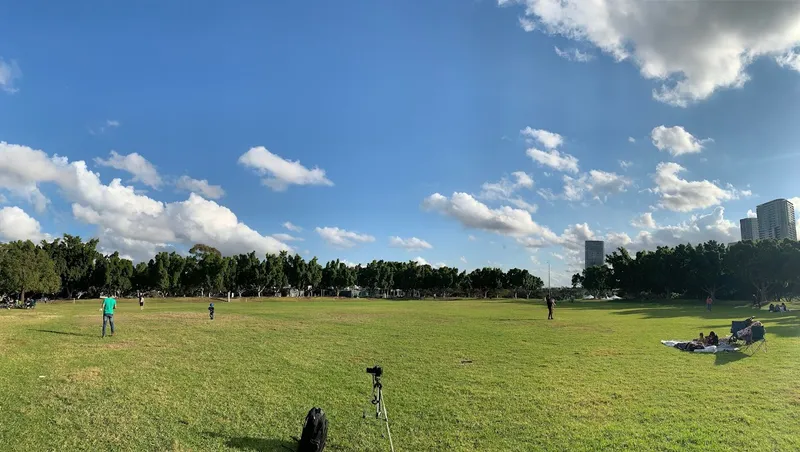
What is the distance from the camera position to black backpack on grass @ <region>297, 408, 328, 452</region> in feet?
22.6

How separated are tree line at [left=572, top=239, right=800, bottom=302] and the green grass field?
53.3 meters

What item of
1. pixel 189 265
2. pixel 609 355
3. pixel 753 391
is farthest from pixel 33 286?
pixel 753 391

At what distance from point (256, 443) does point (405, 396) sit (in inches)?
146

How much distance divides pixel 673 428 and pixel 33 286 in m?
82.2

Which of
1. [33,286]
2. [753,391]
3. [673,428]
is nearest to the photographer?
[673,428]

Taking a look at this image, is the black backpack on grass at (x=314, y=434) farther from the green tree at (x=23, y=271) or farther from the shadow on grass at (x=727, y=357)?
the green tree at (x=23, y=271)

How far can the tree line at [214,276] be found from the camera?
235 ft

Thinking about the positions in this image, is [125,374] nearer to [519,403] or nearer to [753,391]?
[519,403]

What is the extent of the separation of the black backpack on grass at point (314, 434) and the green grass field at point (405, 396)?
1.53 feet

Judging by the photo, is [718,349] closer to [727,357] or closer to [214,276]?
[727,357]

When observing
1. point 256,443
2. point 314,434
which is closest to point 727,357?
point 314,434

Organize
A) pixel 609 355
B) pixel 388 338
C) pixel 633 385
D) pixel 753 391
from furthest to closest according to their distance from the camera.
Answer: pixel 388 338 < pixel 609 355 < pixel 633 385 < pixel 753 391

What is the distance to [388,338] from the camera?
21203 millimetres

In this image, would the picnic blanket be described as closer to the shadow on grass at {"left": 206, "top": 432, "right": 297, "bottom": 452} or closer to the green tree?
the shadow on grass at {"left": 206, "top": 432, "right": 297, "bottom": 452}
